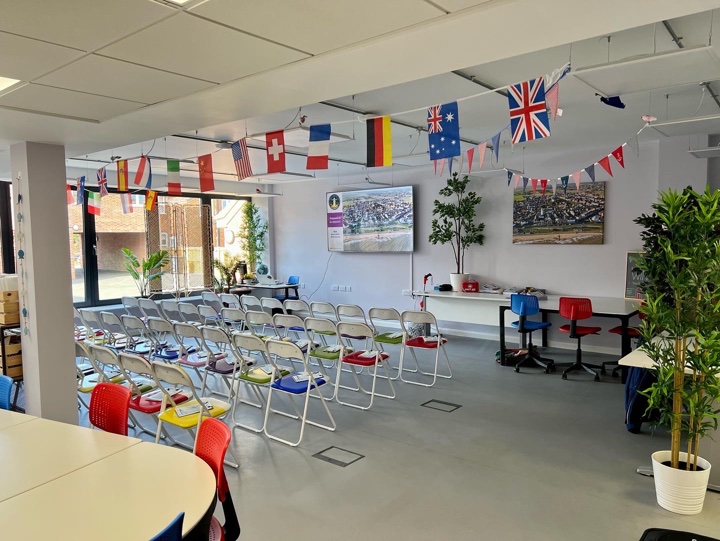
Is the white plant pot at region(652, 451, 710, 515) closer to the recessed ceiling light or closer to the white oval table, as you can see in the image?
the white oval table

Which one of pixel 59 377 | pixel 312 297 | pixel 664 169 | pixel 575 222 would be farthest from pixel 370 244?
pixel 59 377

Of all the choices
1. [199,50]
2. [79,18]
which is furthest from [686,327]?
[79,18]

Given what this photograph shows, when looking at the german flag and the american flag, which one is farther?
the american flag

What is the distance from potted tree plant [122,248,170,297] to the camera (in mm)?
9531

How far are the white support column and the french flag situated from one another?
2.19 meters

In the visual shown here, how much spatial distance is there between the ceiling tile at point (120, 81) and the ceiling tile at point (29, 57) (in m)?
0.07

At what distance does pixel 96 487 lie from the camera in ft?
6.81

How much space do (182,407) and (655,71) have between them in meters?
3.90

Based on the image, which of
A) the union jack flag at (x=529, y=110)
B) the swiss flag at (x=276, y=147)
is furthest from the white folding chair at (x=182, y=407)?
the union jack flag at (x=529, y=110)

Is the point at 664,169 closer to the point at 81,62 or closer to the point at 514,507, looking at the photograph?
the point at 514,507

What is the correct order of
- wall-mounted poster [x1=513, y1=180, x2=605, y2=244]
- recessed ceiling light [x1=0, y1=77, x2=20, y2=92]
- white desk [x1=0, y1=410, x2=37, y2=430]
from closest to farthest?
white desk [x1=0, y1=410, x2=37, y2=430] → recessed ceiling light [x1=0, y1=77, x2=20, y2=92] → wall-mounted poster [x1=513, y1=180, x2=605, y2=244]

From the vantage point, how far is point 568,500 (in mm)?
3385

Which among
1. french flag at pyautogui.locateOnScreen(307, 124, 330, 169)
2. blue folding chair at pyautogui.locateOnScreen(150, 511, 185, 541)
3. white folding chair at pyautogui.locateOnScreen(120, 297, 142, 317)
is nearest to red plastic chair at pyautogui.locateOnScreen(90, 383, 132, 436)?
blue folding chair at pyautogui.locateOnScreen(150, 511, 185, 541)

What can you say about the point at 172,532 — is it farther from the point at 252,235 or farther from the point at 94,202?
the point at 252,235
